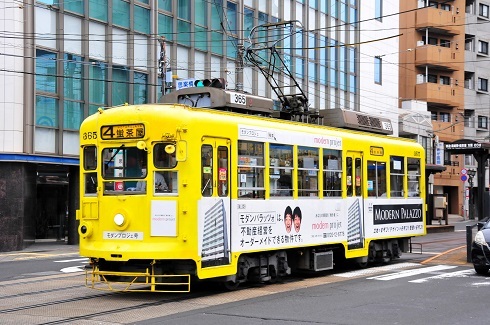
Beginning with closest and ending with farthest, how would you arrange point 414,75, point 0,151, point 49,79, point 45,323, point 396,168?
point 45,323
point 396,168
point 0,151
point 49,79
point 414,75

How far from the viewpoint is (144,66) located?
1284 inches

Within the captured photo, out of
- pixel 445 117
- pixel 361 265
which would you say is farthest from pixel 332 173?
pixel 445 117

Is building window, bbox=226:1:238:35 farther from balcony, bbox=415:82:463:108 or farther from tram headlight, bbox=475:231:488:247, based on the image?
balcony, bbox=415:82:463:108

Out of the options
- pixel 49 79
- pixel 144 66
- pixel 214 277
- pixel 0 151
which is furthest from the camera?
pixel 144 66

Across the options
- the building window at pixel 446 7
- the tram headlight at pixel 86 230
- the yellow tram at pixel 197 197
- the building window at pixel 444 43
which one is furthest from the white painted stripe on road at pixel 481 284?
the building window at pixel 446 7

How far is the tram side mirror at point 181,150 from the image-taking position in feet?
40.2

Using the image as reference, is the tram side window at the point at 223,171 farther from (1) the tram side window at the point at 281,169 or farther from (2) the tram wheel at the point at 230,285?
(2) the tram wheel at the point at 230,285

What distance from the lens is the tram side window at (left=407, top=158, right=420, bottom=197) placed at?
64.4 feet

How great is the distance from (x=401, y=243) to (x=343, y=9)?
28491mm

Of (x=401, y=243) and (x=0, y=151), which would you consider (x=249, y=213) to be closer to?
(x=401, y=243)

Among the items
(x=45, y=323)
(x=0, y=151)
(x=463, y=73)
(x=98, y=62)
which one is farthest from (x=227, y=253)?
(x=463, y=73)

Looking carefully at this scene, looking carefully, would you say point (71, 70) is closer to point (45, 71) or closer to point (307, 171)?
point (45, 71)

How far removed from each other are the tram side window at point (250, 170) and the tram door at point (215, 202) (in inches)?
15.2

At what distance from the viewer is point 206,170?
41.7 feet
